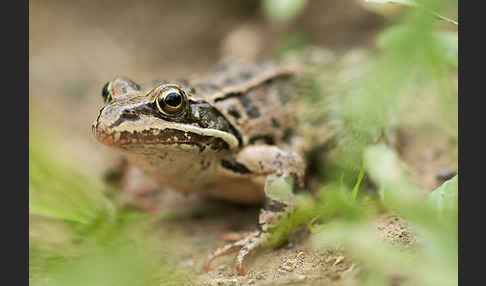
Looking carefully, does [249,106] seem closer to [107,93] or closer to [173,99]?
[173,99]

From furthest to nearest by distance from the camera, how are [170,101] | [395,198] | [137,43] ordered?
[137,43]
[170,101]
[395,198]

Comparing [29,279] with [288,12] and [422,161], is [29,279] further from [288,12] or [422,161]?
[422,161]

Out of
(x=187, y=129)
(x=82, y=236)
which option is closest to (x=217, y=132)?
(x=187, y=129)

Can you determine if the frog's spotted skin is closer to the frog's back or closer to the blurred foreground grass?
the frog's back

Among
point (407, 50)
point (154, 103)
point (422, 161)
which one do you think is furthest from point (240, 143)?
point (407, 50)

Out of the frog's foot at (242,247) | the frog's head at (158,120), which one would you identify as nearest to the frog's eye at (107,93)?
the frog's head at (158,120)

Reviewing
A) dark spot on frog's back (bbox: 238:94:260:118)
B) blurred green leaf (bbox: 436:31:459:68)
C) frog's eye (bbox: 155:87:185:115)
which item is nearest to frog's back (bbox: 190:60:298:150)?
dark spot on frog's back (bbox: 238:94:260:118)
